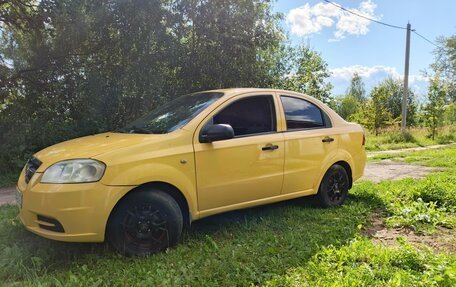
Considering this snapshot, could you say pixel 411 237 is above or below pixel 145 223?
below

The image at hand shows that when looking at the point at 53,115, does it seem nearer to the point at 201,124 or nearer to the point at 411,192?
the point at 201,124

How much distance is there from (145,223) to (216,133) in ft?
3.66

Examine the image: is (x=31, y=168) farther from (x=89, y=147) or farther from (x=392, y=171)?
(x=392, y=171)

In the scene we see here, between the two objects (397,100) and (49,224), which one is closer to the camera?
(49,224)

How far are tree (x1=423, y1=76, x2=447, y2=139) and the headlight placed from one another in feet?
68.9

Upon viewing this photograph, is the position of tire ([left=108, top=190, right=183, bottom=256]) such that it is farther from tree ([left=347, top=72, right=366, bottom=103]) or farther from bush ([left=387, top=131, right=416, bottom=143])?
tree ([left=347, top=72, right=366, bottom=103])

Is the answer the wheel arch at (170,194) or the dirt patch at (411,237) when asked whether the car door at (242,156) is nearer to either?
the wheel arch at (170,194)

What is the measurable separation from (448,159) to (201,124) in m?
8.67

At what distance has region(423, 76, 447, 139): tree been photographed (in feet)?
68.1

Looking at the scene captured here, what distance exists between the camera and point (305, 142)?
15.9 ft

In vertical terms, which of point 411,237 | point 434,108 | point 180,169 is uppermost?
point 434,108

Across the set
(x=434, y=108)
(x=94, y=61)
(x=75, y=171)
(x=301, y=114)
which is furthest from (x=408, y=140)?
(x=75, y=171)

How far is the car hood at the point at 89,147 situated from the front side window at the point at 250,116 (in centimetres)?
84

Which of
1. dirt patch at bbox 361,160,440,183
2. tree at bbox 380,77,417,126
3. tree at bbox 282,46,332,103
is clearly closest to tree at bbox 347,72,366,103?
tree at bbox 380,77,417,126
